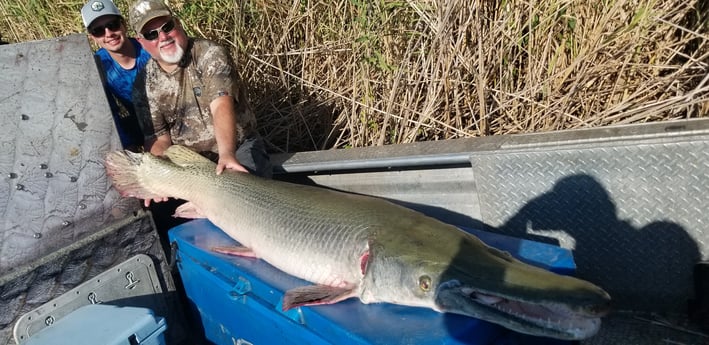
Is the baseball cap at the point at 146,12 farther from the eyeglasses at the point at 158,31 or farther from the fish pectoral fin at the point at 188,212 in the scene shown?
the fish pectoral fin at the point at 188,212

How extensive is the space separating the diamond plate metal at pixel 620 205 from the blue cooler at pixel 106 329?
63.9 inches

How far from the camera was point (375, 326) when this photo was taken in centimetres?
171

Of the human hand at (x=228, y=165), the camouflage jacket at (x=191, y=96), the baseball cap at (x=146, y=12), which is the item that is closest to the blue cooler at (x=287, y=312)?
the human hand at (x=228, y=165)

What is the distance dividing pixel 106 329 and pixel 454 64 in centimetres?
254

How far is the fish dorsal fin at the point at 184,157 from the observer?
9.87 ft

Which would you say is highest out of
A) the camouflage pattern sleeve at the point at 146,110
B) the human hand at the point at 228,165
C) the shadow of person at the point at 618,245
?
the camouflage pattern sleeve at the point at 146,110

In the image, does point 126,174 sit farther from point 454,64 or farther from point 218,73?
point 454,64

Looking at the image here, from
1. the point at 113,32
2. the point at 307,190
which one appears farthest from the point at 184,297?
the point at 113,32

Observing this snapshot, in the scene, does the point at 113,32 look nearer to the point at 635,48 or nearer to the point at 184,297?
the point at 184,297

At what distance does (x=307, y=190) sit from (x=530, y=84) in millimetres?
1713

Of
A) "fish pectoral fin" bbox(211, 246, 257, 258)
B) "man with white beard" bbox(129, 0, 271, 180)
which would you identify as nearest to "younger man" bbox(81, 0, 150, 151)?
"man with white beard" bbox(129, 0, 271, 180)

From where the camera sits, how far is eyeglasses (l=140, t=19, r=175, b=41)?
331 cm

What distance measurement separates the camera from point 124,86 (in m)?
3.92

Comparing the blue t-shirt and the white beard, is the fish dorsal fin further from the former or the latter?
the blue t-shirt
